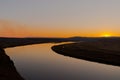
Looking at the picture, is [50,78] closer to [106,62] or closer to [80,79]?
[80,79]

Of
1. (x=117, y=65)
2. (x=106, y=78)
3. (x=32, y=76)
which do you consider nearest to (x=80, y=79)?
(x=106, y=78)

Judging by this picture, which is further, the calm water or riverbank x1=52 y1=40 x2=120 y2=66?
riverbank x1=52 y1=40 x2=120 y2=66

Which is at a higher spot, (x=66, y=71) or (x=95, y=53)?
(x=66, y=71)

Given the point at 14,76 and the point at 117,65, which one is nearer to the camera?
the point at 14,76

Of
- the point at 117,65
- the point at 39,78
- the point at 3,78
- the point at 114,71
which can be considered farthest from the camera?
the point at 117,65

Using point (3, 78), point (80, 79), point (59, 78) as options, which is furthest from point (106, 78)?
point (3, 78)

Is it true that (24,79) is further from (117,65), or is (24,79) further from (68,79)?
(117,65)

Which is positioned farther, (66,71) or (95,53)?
(95,53)

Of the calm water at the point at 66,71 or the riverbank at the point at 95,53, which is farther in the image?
the riverbank at the point at 95,53

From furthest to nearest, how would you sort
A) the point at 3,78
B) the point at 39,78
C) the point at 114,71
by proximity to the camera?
Answer: 1. the point at 114,71
2. the point at 39,78
3. the point at 3,78
